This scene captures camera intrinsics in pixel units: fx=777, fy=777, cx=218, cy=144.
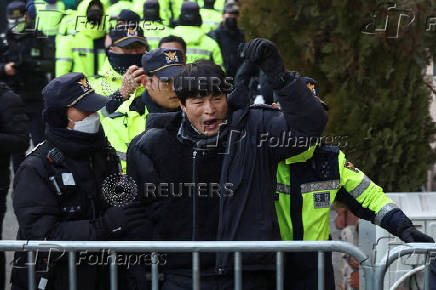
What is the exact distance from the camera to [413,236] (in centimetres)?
351

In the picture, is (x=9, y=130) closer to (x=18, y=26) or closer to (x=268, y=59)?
(x=268, y=59)

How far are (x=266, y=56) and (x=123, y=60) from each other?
8.54 feet

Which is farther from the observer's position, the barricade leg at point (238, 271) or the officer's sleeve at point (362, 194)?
the officer's sleeve at point (362, 194)

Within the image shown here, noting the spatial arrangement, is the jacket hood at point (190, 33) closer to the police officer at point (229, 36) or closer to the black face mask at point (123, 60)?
A: the police officer at point (229, 36)

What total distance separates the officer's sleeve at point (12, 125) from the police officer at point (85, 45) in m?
2.61

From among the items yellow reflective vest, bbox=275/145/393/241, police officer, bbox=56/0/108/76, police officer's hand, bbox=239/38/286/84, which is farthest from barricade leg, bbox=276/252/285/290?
police officer, bbox=56/0/108/76

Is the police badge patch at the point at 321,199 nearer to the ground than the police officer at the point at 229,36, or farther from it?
nearer to the ground

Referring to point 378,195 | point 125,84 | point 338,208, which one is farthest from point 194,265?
point 338,208

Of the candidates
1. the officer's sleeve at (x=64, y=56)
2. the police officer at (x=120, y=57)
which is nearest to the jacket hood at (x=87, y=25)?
the officer's sleeve at (x=64, y=56)

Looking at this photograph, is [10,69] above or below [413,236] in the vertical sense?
above

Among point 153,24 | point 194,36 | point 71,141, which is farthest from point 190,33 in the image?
point 71,141

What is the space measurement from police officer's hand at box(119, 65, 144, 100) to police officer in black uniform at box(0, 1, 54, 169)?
8.28ft

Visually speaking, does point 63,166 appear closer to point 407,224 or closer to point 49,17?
point 407,224

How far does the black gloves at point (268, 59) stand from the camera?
3062mm
